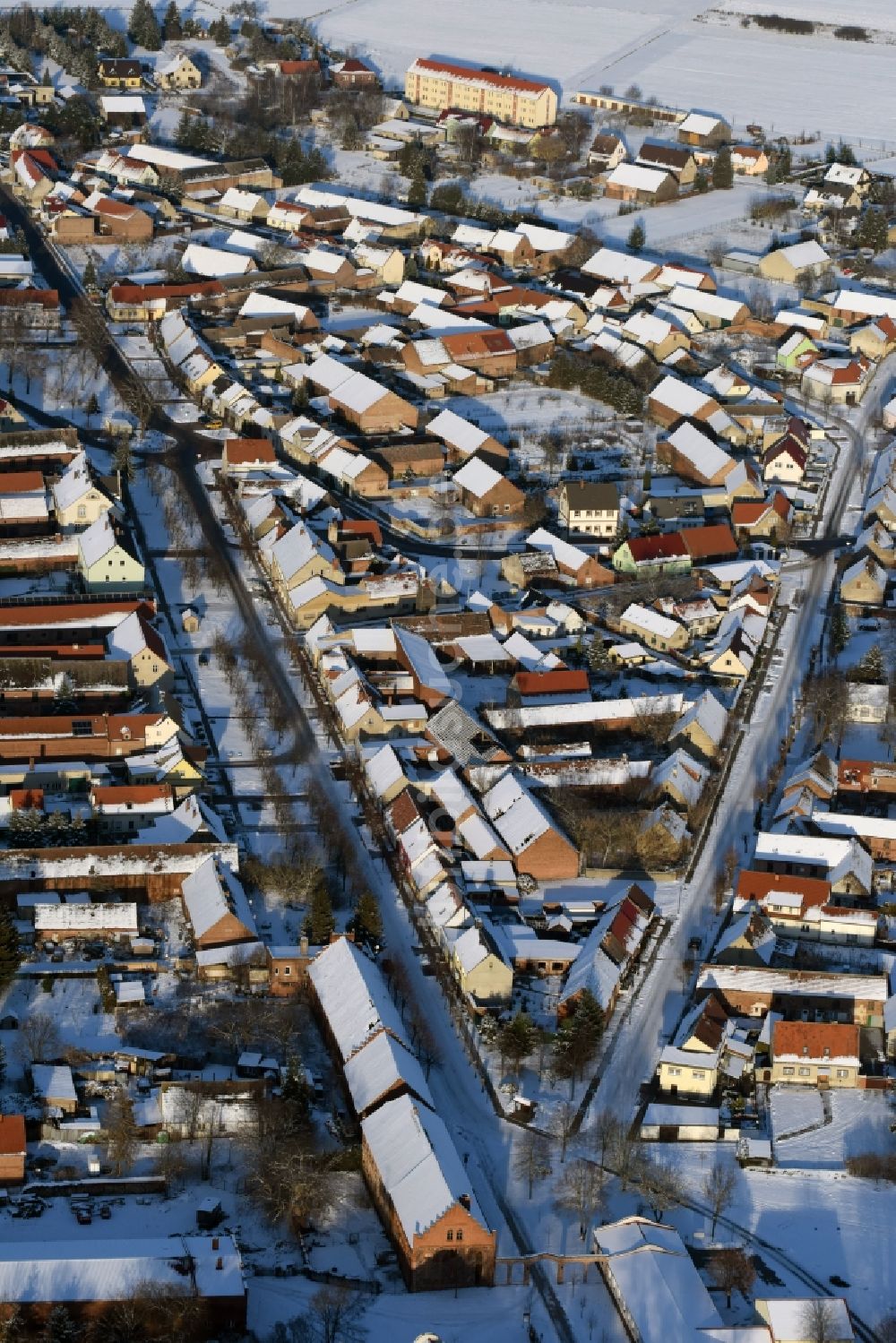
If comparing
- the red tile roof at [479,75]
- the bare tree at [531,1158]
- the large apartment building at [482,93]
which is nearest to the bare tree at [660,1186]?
the bare tree at [531,1158]

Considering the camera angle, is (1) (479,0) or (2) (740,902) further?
(1) (479,0)

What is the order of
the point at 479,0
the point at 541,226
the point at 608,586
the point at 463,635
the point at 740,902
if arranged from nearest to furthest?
1. the point at 740,902
2. the point at 463,635
3. the point at 608,586
4. the point at 541,226
5. the point at 479,0

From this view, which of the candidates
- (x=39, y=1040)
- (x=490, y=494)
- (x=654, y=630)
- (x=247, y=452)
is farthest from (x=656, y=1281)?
(x=247, y=452)

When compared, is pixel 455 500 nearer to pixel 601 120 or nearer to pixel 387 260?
pixel 387 260

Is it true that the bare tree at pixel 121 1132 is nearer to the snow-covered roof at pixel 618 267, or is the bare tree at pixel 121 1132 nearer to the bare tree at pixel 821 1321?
the bare tree at pixel 821 1321

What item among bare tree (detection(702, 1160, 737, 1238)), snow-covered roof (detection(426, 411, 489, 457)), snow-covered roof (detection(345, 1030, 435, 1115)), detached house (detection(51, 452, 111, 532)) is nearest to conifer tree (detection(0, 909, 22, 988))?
snow-covered roof (detection(345, 1030, 435, 1115))

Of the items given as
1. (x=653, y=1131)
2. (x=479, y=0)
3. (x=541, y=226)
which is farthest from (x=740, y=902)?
(x=479, y=0)

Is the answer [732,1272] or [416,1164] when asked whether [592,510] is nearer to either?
[416,1164]
